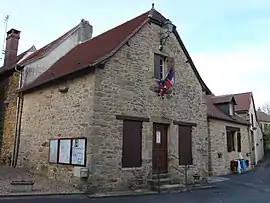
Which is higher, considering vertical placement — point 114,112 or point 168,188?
point 114,112

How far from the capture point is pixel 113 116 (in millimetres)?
10703

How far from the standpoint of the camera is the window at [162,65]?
13.1m

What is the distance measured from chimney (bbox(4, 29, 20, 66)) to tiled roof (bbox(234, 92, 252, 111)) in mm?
18813

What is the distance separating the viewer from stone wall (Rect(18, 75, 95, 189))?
34.9 ft

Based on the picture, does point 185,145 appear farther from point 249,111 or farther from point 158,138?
point 249,111

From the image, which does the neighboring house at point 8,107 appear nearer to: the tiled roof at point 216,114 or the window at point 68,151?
the window at point 68,151

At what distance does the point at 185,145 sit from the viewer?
44.3ft

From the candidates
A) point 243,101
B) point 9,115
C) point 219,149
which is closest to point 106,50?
point 9,115

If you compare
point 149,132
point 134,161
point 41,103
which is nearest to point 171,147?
point 149,132

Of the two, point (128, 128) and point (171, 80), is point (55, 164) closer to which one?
point (128, 128)

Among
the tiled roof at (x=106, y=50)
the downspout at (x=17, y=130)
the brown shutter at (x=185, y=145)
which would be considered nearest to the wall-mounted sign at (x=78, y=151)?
the tiled roof at (x=106, y=50)

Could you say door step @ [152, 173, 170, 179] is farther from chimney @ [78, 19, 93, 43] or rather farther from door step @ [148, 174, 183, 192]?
chimney @ [78, 19, 93, 43]

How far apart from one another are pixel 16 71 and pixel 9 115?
2.40 m

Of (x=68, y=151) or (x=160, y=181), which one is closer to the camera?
(x=68, y=151)
